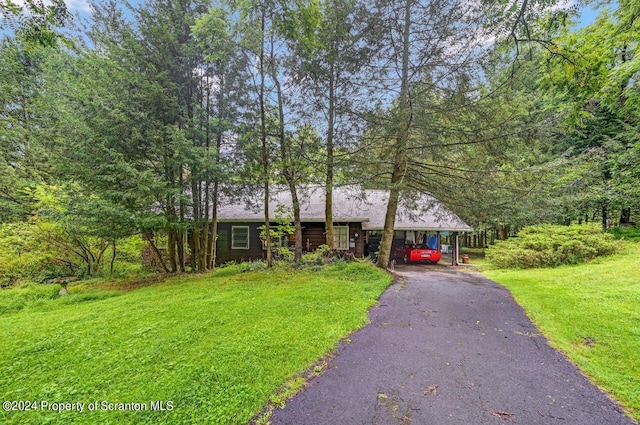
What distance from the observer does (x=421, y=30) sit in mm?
8211

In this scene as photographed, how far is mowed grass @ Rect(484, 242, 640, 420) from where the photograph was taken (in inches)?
135

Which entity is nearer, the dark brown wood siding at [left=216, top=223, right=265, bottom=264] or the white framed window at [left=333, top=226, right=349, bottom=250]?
the white framed window at [left=333, top=226, right=349, bottom=250]

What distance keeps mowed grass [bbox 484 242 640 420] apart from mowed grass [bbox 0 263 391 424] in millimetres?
3199

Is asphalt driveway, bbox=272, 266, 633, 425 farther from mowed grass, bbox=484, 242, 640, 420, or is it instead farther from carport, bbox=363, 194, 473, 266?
carport, bbox=363, 194, 473, 266

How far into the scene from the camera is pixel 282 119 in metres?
9.16

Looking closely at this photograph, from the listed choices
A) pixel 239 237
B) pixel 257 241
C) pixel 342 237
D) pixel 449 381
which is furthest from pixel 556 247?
pixel 239 237

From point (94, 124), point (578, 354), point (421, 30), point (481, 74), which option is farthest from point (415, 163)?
point (94, 124)

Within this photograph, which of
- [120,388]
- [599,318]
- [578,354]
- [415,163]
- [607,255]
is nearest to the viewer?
[120,388]

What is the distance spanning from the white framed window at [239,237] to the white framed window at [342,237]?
15.4ft

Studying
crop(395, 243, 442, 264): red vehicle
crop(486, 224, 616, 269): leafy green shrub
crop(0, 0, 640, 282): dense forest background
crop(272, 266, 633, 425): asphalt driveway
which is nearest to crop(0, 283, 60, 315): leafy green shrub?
crop(0, 0, 640, 282): dense forest background

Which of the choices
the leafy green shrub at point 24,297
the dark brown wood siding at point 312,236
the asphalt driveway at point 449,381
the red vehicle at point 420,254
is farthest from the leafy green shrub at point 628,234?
the leafy green shrub at point 24,297

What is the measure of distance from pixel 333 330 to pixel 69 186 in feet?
30.3

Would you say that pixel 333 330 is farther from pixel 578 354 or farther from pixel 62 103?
pixel 62 103

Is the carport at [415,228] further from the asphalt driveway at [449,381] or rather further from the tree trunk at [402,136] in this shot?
the asphalt driveway at [449,381]
